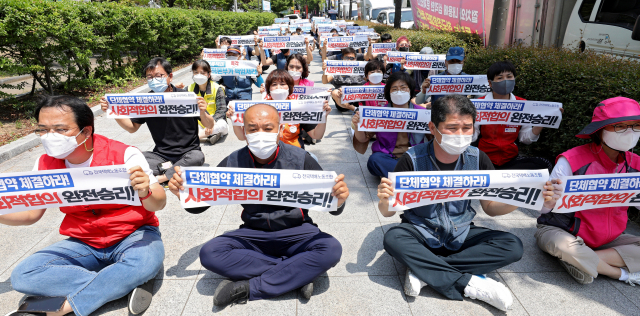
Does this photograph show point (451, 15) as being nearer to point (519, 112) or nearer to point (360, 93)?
point (360, 93)

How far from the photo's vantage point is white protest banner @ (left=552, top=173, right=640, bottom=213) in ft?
8.95

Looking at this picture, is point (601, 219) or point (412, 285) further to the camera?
point (601, 219)

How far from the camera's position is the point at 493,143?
4480 millimetres

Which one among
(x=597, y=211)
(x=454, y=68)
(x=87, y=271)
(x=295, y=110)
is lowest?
(x=87, y=271)

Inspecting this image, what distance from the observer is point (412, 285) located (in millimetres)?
2750

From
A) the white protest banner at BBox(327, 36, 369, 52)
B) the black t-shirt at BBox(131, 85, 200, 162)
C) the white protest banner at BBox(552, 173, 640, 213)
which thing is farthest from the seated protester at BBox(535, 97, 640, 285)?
the white protest banner at BBox(327, 36, 369, 52)

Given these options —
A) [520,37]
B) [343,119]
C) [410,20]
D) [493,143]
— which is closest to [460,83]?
[493,143]

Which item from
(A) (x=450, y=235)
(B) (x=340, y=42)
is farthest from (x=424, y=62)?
(A) (x=450, y=235)

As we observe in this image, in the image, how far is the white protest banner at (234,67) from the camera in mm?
6953

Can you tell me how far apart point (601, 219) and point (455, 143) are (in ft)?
4.52

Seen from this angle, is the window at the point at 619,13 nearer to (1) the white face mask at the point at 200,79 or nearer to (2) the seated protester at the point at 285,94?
(2) the seated protester at the point at 285,94

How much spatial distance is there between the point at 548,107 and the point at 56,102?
4667mm

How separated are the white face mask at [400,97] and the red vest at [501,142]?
1.01 m

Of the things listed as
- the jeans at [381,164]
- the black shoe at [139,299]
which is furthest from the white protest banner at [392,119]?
the black shoe at [139,299]
